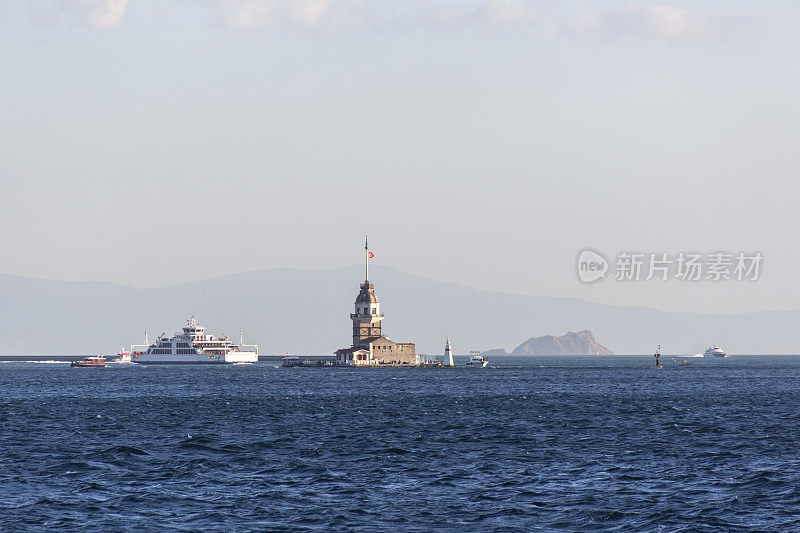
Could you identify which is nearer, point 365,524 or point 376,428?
point 365,524

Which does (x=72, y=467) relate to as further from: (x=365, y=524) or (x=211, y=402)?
(x=211, y=402)

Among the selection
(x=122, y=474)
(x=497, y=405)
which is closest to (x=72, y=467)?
(x=122, y=474)

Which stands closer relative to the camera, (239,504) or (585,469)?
(239,504)

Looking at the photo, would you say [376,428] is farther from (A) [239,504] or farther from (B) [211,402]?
(B) [211,402]

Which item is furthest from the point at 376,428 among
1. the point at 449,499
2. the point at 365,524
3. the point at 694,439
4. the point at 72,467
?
the point at 365,524

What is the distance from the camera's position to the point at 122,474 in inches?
1954

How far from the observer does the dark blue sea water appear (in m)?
38.7

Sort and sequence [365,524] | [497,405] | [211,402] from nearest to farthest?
[365,524], [497,405], [211,402]

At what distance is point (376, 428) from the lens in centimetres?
7469

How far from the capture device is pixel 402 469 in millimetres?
51531

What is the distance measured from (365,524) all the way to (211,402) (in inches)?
3021

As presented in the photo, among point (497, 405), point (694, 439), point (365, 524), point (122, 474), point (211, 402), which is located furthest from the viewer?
point (211, 402)

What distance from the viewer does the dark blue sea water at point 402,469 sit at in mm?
38719

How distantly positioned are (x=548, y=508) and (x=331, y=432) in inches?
1294
